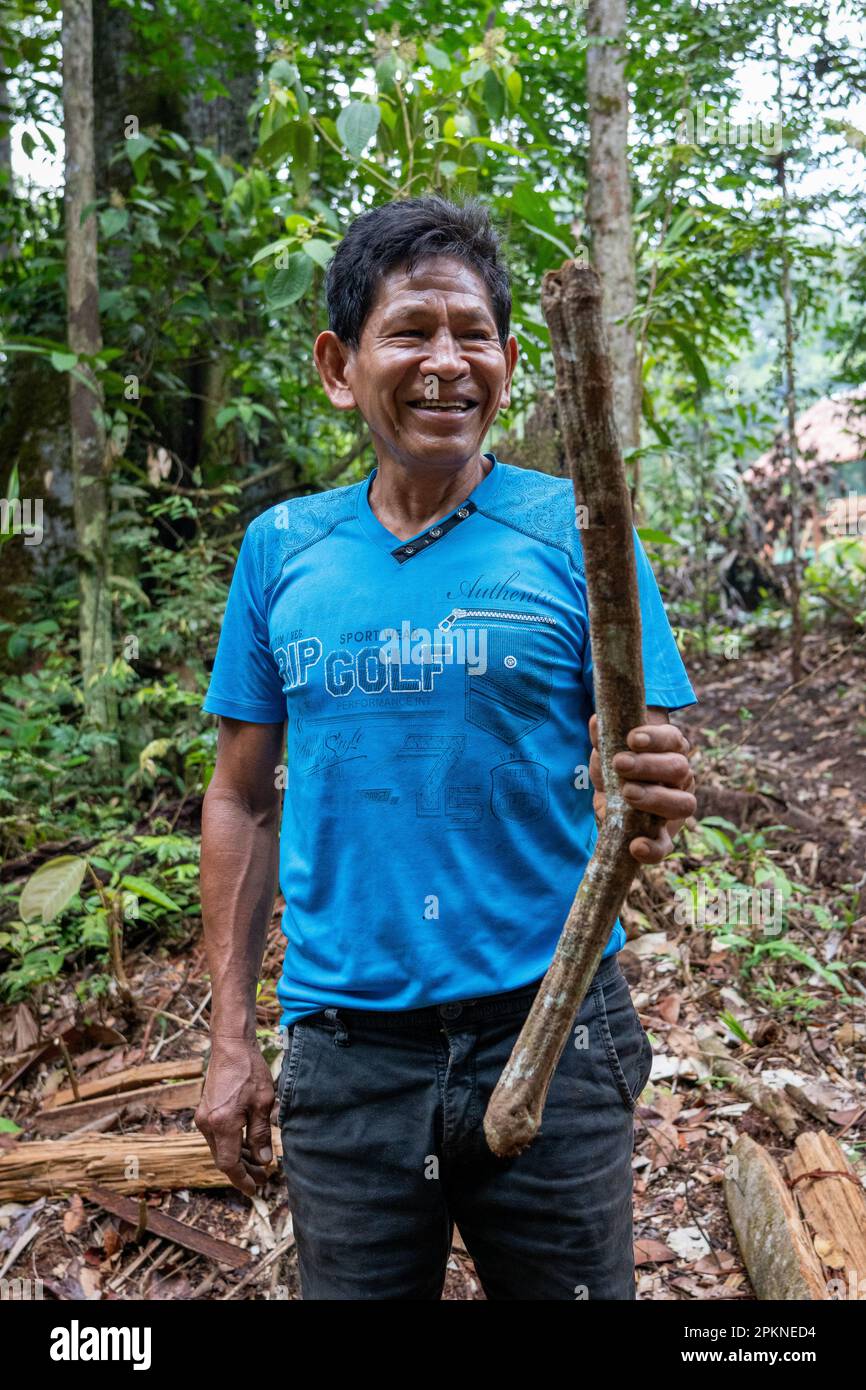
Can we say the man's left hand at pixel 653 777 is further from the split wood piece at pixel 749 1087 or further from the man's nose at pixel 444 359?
the split wood piece at pixel 749 1087

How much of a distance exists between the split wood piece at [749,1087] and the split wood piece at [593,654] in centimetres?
225

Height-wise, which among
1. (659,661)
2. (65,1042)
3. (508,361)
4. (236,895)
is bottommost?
(65,1042)

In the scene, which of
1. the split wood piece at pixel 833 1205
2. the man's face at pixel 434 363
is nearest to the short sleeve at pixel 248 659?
the man's face at pixel 434 363

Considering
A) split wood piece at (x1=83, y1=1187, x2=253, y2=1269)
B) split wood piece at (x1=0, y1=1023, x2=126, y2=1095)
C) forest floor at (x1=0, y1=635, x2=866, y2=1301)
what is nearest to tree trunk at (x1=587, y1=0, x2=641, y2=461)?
forest floor at (x1=0, y1=635, x2=866, y2=1301)

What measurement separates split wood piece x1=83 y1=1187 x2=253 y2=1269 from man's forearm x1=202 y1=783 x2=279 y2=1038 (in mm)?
1351

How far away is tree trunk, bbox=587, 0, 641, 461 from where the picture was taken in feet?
17.4

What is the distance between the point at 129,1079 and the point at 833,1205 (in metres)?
Result: 2.18

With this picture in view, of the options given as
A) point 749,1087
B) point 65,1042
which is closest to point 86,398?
point 65,1042

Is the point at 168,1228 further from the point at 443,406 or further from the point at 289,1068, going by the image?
the point at 443,406

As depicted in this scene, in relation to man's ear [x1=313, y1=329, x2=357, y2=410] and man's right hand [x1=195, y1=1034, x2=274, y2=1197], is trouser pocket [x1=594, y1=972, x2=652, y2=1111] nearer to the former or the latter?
man's right hand [x1=195, y1=1034, x2=274, y2=1197]

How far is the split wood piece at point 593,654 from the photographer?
4.06ft

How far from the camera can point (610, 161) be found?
539 centimetres
